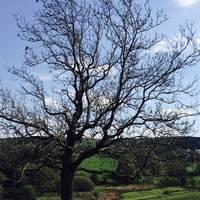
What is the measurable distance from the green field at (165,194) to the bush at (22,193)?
10444 mm

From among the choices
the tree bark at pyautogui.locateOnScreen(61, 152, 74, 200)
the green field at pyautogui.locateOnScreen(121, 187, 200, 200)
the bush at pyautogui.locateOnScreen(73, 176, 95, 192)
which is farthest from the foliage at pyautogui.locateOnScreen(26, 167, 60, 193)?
the tree bark at pyautogui.locateOnScreen(61, 152, 74, 200)

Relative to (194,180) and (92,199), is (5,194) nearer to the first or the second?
(92,199)

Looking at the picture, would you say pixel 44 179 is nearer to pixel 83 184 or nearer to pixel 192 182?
pixel 83 184

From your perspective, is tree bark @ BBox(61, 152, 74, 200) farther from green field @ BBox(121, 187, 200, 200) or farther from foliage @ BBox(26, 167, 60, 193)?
green field @ BBox(121, 187, 200, 200)

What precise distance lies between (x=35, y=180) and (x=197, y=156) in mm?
19244

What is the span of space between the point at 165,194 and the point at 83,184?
8.87 metres

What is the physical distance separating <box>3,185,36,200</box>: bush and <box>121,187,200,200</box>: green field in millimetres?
10444

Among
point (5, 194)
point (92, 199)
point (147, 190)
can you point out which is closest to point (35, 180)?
point (5, 194)

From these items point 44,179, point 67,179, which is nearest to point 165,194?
point 44,179

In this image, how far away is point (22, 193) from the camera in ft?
125

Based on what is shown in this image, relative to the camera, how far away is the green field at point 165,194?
42.2 m

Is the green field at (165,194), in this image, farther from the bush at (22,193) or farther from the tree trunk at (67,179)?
the tree trunk at (67,179)

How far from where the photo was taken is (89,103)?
14977 millimetres

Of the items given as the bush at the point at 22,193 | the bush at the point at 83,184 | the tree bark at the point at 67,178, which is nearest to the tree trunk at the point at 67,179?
the tree bark at the point at 67,178
